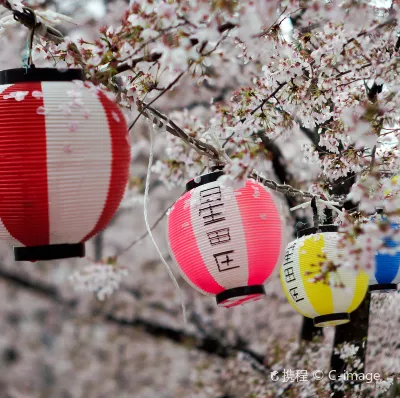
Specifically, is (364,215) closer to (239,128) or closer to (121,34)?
(239,128)

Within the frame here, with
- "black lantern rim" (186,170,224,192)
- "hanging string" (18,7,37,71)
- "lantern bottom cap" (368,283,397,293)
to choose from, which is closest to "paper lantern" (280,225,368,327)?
"lantern bottom cap" (368,283,397,293)

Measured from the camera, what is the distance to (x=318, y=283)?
11.7 ft

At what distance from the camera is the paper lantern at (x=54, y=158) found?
2.29 metres

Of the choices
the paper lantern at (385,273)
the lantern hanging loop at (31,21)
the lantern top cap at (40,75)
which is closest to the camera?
the lantern top cap at (40,75)

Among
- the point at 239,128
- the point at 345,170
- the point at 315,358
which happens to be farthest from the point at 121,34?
the point at 315,358

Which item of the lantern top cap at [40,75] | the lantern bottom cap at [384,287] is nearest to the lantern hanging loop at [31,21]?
the lantern top cap at [40,75]

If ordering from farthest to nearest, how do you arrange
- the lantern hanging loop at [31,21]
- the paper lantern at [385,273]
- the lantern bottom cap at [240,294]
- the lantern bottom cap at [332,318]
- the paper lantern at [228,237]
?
the paper lantern at [385,273], the lantern bottom cap at [332,318], the lantern bottom cap at [240,294], the paper lantern at [228,237], the lantern hanging loop at [31,21]

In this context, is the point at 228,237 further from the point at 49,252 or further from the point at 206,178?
the point at 49,252

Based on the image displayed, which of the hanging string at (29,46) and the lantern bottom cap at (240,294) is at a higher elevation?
the hanging string at (29,46)

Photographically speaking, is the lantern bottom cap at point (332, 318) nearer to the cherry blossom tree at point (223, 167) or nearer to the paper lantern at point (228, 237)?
the cherry blossom tree at point (223, 167)

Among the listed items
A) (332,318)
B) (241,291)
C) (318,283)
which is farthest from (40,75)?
(332,318)

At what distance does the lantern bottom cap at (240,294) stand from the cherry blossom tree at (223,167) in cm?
37

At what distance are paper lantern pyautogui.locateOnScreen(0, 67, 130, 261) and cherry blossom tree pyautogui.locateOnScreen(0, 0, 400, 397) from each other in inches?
8.2

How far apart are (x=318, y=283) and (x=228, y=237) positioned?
84 cm
